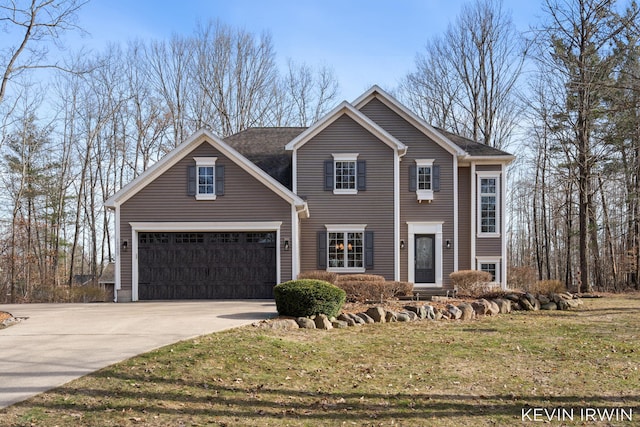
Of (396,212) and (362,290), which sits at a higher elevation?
(396,212)

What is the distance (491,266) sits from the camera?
22.2 metres

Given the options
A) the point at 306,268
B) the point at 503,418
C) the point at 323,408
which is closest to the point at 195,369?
the point at 323,408

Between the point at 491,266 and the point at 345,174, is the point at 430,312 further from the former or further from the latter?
the point at 491,266

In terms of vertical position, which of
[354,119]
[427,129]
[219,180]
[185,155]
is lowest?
[219,180]

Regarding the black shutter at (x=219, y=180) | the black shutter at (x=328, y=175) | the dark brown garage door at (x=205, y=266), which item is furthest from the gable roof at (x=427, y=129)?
the dark brown garage door at (x=205, y=266)

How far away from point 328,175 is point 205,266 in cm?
551

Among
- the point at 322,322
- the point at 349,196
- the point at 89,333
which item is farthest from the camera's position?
the point at 349,196

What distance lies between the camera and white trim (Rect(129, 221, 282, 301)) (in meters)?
18.8

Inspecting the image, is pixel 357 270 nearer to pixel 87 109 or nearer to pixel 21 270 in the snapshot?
pixel 21 270

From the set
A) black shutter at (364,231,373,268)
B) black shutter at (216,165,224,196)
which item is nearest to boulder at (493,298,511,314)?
black shutter at (364,231,373,268)

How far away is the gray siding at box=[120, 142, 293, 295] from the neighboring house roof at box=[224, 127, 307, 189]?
2487mm

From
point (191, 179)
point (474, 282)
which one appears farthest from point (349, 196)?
point (191, 179)

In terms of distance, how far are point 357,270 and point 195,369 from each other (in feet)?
42.0

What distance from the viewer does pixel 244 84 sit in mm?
35062
